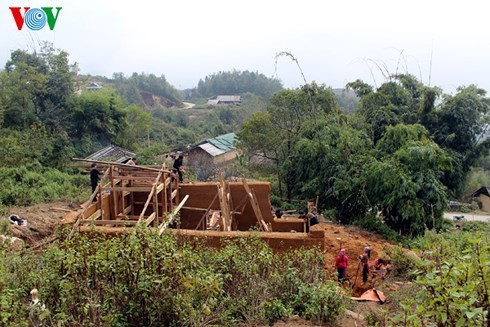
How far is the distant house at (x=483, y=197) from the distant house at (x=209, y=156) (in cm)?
1644

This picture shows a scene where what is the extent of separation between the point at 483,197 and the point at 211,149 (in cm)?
1851

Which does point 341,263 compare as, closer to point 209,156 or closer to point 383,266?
point 383,266

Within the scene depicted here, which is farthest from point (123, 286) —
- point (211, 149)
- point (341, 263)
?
point (211, 149)

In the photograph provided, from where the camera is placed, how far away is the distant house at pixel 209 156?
23344 millimetres

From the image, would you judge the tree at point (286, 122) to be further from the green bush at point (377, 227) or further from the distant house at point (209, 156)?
the distant house at point (209, 156)

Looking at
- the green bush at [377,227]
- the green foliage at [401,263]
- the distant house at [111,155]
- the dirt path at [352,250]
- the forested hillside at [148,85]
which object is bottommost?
the green bush at [377,227]

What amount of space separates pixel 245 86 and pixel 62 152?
53.5 meters

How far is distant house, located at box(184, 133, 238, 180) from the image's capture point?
23344mm

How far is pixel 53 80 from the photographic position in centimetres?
2206

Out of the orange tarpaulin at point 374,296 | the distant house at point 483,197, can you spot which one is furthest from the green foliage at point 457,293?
the distant house at point 483,197

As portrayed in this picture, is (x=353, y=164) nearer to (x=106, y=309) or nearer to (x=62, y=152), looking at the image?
(x=106, y=309)

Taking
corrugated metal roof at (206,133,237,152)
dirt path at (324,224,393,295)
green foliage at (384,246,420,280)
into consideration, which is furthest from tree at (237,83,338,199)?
corrugated metal roof at (206,133,237,152)

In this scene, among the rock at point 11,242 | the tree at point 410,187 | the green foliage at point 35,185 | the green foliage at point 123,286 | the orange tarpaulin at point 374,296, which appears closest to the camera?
the green foliage at point 123,286

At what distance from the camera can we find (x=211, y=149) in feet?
94.2
